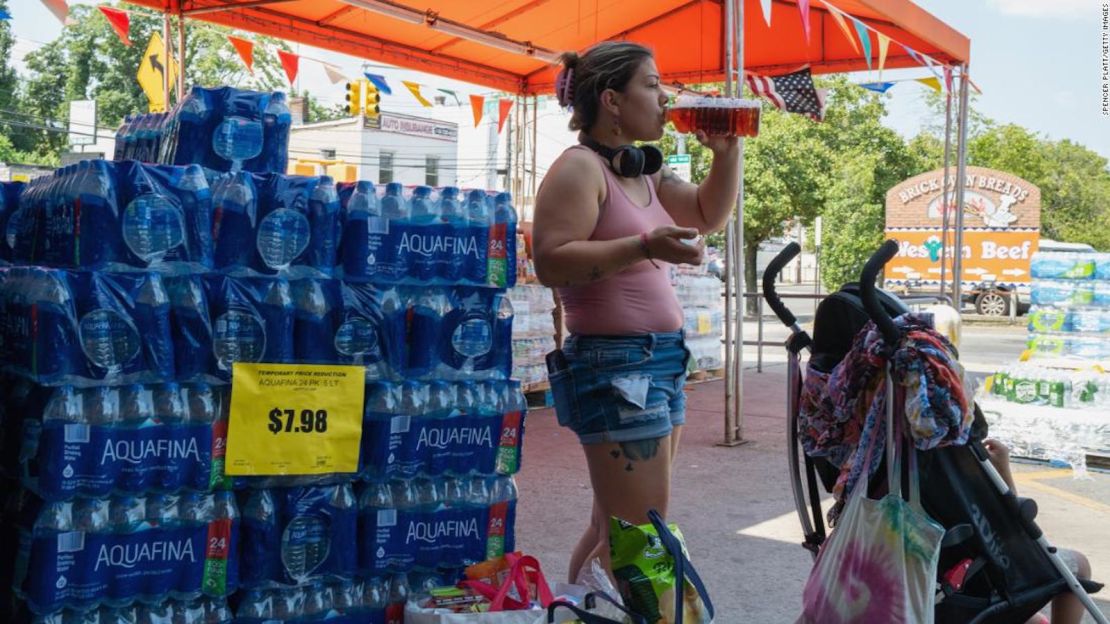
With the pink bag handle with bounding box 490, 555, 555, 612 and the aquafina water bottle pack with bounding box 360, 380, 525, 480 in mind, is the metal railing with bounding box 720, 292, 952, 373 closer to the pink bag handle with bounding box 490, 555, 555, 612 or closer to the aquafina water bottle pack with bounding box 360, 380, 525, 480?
the aquafina water bottle pack with bounding box 360, 380, 525, 480

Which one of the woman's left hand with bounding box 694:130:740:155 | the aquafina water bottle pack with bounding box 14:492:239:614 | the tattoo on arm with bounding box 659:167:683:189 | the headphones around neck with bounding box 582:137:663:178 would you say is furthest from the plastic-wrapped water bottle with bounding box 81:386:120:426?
the woman's left hand with bounding box 694:130:740:155

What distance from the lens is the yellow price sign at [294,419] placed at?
10.3ft

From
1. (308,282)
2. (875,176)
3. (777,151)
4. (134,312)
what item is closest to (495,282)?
(308,282)

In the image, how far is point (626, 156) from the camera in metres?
2.99

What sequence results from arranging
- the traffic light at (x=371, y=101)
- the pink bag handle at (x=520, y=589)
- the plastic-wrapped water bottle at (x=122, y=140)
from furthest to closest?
the traffic light at (x=371, y=101) < the plastic-wrapped water bottle at (x=122, y=140) < the pink bag handle at (x=520, y=589)

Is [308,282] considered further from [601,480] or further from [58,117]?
[58,117]

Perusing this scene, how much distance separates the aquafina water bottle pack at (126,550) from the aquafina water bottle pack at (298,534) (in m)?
0.06

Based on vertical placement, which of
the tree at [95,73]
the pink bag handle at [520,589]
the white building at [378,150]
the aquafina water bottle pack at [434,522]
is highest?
the tree at [95,73]

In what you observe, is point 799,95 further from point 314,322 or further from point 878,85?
point 314,322

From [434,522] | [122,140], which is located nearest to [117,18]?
[122,140]

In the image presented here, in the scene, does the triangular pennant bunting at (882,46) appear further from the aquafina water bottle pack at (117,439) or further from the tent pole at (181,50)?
the aquafina water bottle pack at (117,439)

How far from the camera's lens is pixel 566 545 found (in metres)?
5.12

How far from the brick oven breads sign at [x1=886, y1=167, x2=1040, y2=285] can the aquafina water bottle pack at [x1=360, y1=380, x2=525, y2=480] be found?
89.7 ft

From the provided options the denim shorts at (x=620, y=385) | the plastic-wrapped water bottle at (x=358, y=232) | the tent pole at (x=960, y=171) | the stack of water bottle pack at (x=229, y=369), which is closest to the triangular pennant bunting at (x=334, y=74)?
the tent pole at (x=960, y=171)
